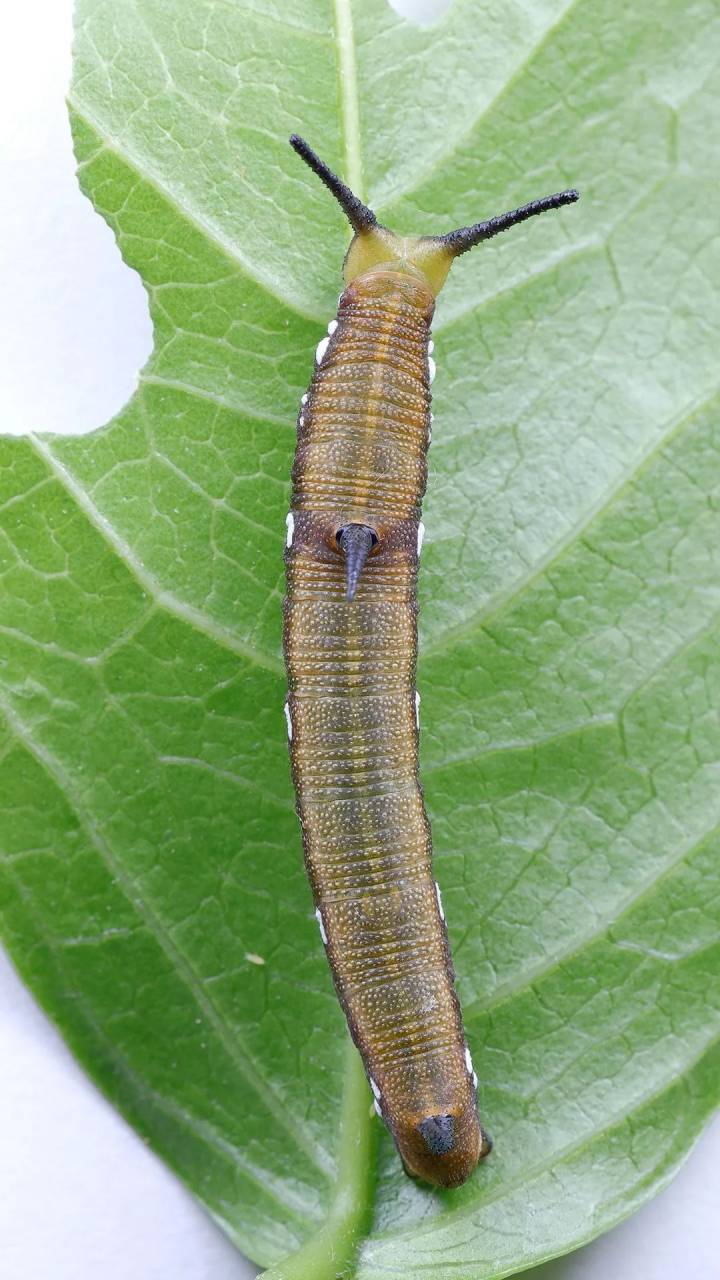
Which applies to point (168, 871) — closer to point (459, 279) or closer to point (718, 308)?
point (459, 279)

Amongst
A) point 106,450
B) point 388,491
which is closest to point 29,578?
point 106,450

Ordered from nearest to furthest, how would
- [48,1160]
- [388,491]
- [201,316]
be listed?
1. [388,491]
2. [201,316]
3. [48,1160]

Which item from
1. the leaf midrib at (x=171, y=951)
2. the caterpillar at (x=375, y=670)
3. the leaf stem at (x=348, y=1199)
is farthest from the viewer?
the leaf midrib at (x=171, y=951)

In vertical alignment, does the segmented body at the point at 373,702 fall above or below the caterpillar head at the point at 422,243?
below

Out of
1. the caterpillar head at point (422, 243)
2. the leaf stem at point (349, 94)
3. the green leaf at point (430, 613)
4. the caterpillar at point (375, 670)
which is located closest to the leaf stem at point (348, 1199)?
the green leaf at point (430, 613)

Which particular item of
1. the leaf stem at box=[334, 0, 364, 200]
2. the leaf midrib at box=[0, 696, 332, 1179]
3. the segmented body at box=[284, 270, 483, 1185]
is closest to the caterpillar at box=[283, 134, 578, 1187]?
the segmented body at box=[284, 270, 483, 1185]

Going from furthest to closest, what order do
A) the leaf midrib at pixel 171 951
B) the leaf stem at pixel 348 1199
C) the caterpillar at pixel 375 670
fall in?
the leaf midrib at pixel 171 951
the leaf stem at pixel 348 1199
the caterpillar at pixel 375 670

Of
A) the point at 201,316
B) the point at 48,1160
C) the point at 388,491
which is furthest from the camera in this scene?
the point at 48,1160

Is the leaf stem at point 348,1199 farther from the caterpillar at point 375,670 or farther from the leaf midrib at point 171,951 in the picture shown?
the caterpillar at point 375,670
